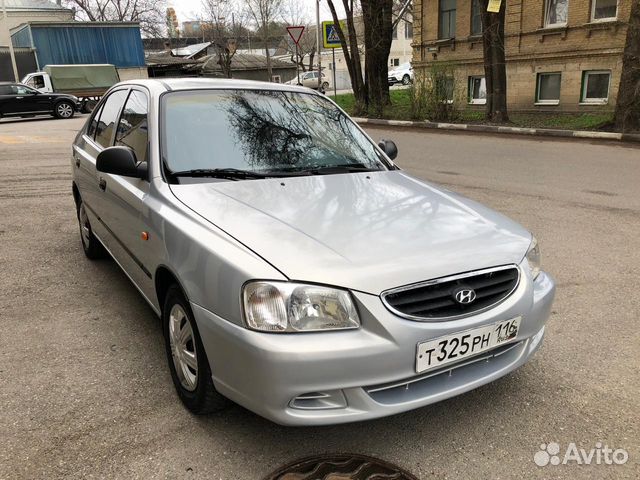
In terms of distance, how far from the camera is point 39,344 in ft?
11.7

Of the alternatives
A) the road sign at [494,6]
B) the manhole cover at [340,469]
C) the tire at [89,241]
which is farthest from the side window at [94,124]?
the road sign at [494,6]

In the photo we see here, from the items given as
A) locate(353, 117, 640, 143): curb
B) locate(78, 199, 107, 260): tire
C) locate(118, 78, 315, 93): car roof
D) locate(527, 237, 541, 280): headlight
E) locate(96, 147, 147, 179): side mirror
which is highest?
locate(118, 78, 315, 93): car roof

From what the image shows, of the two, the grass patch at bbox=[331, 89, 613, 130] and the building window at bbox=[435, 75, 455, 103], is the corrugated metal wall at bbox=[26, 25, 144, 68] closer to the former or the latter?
the grass patch at bbox=[331, 89, 613, 130]

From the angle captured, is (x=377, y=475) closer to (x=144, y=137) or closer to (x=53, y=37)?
(x=144, y=137)

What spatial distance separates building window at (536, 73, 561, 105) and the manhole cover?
19071 millimetres

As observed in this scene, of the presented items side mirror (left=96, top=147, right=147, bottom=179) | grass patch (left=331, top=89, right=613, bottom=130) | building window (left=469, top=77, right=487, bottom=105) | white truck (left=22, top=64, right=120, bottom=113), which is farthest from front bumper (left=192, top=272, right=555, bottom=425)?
white truck (left=22, top=64, right=120, bottom=113)

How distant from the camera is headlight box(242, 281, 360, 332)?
7.16 feet

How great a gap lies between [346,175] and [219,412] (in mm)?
1561

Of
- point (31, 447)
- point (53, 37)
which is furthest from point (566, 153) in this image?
point (53, 37)

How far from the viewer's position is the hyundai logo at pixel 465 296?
2324 millimetres

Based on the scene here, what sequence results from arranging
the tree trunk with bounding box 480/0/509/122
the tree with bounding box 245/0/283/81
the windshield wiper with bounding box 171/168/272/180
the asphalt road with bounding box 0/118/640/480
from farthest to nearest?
1. the tree with bounding box 245/0/283/81
2. the tree trunk with bounding box 480/0/509/122
3. the windshield wiper with bounding box 171/168/272/180
4. the asphalt road with bounding box 0/118/640/480

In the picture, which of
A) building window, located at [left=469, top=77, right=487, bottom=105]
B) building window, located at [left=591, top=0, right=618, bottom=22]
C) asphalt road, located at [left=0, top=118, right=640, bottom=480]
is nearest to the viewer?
asphalt road, located at [left=0, top=118, right=640, bottom=480]

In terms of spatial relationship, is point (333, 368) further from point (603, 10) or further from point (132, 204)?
point (603, 10)

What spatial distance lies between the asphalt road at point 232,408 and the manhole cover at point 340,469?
0.07 metres
